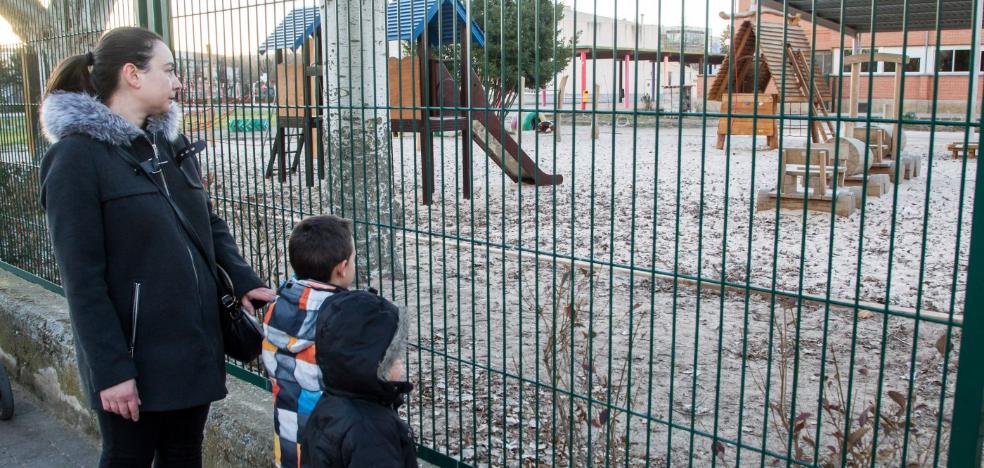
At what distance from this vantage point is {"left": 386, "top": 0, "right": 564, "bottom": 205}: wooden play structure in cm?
298

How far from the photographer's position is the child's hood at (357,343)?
217 cm

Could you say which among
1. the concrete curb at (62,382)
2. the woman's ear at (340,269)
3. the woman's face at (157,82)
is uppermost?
the woman's face at (157,82)

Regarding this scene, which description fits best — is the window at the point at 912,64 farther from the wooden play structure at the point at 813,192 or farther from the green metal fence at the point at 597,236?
the wooden play structure at the point at 813,192

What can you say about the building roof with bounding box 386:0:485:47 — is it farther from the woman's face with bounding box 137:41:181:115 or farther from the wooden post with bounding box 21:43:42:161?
the wooden post with bounding box 21:43:42:161

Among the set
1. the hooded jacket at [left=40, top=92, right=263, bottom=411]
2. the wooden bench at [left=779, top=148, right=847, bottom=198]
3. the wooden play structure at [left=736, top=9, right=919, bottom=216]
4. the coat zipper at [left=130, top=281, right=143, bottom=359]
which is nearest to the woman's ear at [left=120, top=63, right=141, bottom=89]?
the hooded jacket at [left=40, top=92, right=263, bottom=411]

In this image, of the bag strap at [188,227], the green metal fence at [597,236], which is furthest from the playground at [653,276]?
the bag strap at [188,227]

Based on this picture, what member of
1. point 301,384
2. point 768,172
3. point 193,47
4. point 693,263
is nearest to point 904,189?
point 768,172

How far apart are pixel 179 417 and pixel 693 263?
5154mm

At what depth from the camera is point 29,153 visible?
5926 millimetres

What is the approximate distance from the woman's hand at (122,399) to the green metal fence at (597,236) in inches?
43.2

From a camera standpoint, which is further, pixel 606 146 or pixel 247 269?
pixel 606 146

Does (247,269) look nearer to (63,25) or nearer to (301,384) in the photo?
(301,384)

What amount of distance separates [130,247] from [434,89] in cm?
267

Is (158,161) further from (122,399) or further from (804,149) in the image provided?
(804,149)
